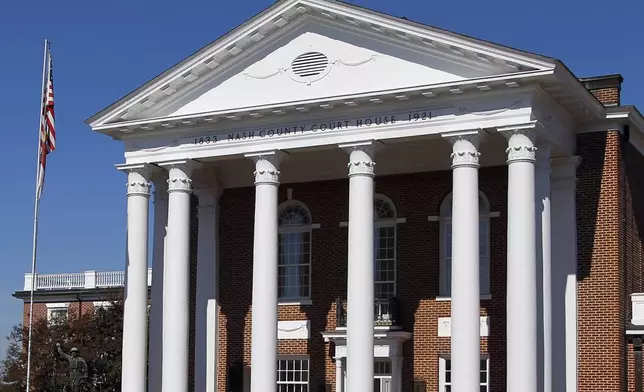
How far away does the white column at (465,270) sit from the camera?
27.6 m

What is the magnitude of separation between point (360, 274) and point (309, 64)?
5.74m

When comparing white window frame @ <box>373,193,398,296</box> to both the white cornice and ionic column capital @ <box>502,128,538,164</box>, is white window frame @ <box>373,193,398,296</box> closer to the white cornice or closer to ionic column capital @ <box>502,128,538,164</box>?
the white cornice

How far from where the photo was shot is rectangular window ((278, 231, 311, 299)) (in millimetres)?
35219

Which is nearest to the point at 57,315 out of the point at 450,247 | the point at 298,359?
the point at 298,359

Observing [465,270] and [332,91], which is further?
[332,91]

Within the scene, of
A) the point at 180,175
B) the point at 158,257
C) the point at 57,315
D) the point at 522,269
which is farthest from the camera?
the point at 57,315

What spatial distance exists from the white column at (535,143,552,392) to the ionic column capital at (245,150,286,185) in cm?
664

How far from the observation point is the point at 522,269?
27.5 m

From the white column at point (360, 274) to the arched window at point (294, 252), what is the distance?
5.76 meters

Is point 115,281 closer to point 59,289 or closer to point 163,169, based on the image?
point 59,289

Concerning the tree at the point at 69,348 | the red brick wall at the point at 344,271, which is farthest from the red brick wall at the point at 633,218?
the tree at the point at 69,348

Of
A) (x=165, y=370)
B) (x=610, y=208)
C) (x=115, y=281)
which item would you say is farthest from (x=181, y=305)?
(x=115, y=281)

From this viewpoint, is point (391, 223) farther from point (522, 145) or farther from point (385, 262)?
point (522, 145)

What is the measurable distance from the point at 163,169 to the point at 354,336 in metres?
8.20
